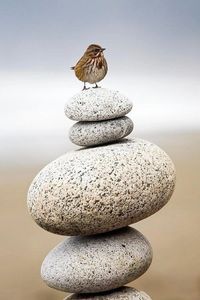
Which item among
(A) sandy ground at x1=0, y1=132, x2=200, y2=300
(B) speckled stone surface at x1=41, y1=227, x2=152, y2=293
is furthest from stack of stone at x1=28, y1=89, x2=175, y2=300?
(A) sandy ground at x1=0, y1=132, x2=200, y2=300

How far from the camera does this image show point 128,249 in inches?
101

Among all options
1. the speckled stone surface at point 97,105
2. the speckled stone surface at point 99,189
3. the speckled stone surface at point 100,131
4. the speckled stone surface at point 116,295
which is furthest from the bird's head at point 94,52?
the speckled stone surface at point 116,295

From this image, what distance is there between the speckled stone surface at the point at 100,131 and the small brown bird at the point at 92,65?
0.21 meters

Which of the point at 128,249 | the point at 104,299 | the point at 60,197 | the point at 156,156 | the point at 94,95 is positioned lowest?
the point at 104,299

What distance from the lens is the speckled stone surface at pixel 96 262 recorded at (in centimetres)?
251

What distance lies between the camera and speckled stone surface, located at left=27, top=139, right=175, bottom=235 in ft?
7.87

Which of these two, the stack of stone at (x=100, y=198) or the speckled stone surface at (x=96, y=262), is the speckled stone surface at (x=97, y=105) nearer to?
the stack of stone at (x=100, y=198)

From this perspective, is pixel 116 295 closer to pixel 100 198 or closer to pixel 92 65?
pixel 100 198

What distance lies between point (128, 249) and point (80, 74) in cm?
78

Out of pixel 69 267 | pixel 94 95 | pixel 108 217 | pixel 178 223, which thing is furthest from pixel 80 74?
pixel 178 223

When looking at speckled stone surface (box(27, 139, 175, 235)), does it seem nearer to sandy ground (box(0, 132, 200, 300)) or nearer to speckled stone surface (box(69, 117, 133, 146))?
speckled stone surface (box(69, 117, 133, 146))

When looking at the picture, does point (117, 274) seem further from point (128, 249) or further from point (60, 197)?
point (60, 197)

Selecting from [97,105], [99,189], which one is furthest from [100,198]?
[97,105]

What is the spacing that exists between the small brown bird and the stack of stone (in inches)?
4.0
